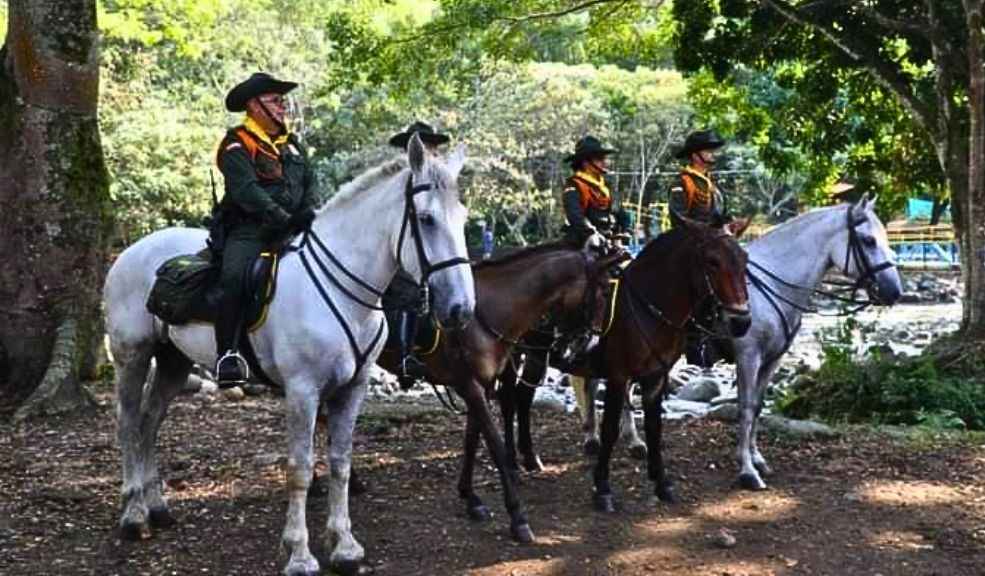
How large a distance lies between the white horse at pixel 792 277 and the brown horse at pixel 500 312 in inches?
64.7

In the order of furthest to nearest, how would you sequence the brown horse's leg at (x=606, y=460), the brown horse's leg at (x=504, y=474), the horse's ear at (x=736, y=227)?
the horse's ear at (x=736, y=227)
the brown horse's leg at (x=606, y=460)
the brown horse's leg at (x=504, y=474)

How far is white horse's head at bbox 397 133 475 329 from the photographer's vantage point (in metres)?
5.20

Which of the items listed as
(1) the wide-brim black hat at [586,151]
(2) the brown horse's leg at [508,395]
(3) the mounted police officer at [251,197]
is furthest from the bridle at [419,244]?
(1) the wide-brim black hat at [586,151]

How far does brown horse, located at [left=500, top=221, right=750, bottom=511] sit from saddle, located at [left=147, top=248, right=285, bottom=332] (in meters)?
2.73

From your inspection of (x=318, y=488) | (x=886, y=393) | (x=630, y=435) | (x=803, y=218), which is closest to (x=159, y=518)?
(x=318, y=488)

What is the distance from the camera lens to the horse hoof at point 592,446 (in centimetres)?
905

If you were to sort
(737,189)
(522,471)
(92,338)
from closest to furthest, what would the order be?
(522,471) → (92,338) → (737,189)

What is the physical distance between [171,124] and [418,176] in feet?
76.6

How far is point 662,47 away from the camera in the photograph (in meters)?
17.9

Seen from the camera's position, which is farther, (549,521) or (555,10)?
(555,10)

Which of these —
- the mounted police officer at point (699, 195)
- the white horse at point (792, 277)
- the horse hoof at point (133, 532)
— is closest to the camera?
the horse hoof at point (133, 532)

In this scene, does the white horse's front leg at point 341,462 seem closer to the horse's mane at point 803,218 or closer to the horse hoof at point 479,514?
the horse hoof at point 479,514

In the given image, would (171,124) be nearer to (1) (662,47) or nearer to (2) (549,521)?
(1) (662,47)

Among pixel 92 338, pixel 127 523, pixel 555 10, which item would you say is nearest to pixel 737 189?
pixel 555 10
